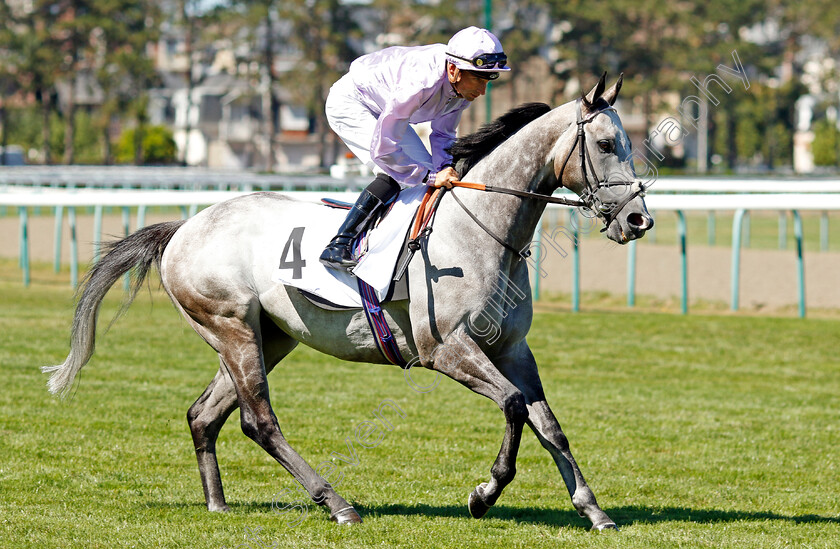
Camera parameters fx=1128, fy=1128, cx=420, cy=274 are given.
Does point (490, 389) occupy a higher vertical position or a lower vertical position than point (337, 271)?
A: lower

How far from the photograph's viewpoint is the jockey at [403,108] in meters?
4.65

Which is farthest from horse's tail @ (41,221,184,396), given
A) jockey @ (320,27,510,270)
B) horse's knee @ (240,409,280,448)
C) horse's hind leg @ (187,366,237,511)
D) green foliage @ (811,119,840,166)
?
green foliage @ (811,119,840,166)

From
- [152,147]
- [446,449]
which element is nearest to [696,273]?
[446,449]

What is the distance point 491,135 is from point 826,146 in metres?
51.2

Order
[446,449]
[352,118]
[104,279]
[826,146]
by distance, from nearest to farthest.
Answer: [352,118] < [104,279] < [446,449] < [826,146]

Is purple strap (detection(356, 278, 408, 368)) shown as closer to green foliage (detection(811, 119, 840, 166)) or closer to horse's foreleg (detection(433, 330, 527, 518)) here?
horse's foreleg (detection(433, 330, 527, 518))

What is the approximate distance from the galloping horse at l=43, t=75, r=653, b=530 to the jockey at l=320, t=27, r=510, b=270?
199 mm

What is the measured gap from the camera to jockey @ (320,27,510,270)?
4648 mm

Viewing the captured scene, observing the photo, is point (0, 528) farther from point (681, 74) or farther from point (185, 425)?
point (681, 74)

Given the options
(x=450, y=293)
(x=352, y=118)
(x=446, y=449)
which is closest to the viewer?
(x=450, y=293)

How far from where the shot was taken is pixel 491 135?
4.91 meters

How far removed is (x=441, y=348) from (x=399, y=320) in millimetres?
278

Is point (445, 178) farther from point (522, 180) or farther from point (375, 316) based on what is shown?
point (375, 316)

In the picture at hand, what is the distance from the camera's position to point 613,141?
454 cm
